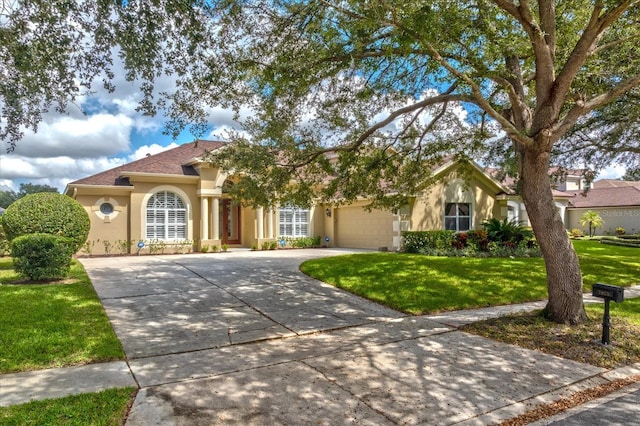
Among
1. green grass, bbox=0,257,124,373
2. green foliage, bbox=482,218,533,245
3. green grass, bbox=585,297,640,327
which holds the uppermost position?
green foliage, bbox=482,218,533,245

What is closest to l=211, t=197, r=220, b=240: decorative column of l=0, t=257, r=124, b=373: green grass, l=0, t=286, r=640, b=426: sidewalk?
l=0, t=257, r=124, b=373: green grass

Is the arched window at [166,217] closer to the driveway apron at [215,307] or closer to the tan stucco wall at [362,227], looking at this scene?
the driveway apron at [215,307]

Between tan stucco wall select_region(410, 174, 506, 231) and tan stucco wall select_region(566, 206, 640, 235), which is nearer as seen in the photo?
tan stucco wall select_region(410, 174, 506, 231)

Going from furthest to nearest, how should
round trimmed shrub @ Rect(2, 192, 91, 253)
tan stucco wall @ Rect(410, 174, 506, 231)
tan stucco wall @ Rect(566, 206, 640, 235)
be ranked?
tan stucco wall @ Rect(566, 206, 640, 235) → tan stucco wall @ Rect(410, 174, 506, 231) → round trimmed shrub @ Rect(2, 192, 91, 253)

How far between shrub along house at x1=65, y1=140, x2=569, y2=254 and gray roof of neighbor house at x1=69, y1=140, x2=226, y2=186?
0.04 meters

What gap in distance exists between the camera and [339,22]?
6832 mm

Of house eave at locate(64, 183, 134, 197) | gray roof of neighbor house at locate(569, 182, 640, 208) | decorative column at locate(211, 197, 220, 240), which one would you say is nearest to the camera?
house eave at locate(64, 183, 134, 197)

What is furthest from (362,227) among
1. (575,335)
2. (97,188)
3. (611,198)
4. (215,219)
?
(611,198)

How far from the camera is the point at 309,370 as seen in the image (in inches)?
198

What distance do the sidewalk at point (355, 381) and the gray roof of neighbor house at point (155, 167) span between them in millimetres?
13961

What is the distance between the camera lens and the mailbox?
5840 mm

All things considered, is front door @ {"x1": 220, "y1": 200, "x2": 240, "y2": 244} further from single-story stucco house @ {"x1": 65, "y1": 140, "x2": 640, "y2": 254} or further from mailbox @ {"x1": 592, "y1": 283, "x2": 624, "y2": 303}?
mailbox @ {"x1": 592, "y1": 283, "x2": 624, "y2": 303}

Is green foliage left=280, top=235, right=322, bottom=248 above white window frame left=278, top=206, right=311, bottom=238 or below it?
below

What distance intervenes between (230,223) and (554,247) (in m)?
18.2
